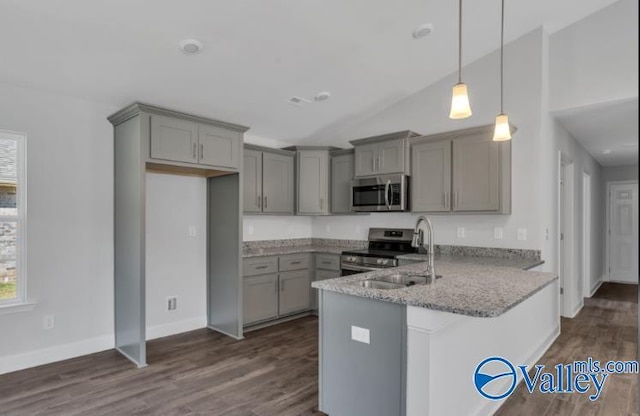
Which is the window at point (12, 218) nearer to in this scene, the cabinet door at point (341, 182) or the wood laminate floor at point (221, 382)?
the wood laminate floor at point (221, 382)

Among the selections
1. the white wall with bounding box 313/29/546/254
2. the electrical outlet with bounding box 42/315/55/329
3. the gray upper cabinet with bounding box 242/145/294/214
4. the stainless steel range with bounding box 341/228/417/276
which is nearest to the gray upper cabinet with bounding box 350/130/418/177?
the white wall with bounding box 313/29/546/254

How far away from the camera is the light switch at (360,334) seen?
2.22 metres

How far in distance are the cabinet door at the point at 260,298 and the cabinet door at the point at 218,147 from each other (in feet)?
4.34

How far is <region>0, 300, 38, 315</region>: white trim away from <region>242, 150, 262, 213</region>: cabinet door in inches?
86.0

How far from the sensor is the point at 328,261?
491cm

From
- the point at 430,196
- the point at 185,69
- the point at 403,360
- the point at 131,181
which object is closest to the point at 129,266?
the point at 131,181

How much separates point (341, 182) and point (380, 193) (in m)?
0.74

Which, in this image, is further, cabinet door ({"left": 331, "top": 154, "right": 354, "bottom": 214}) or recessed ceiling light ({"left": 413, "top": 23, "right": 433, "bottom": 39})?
cabinet door ({"left": 331, "top": 154, "right": 354, "bottom": 214})

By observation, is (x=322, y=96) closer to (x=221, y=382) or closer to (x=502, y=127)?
(x=502, y=127)

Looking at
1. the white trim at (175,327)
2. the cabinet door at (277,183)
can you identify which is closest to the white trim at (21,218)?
the white trim at (175,327)

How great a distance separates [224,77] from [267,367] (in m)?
2.70

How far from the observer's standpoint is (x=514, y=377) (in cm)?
289

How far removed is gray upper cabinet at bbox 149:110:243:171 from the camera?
3.52 metres

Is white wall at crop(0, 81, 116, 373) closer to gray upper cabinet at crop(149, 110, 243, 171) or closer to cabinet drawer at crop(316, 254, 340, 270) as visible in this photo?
gray upper cabinet at crop(149, 110, 243, 171)
